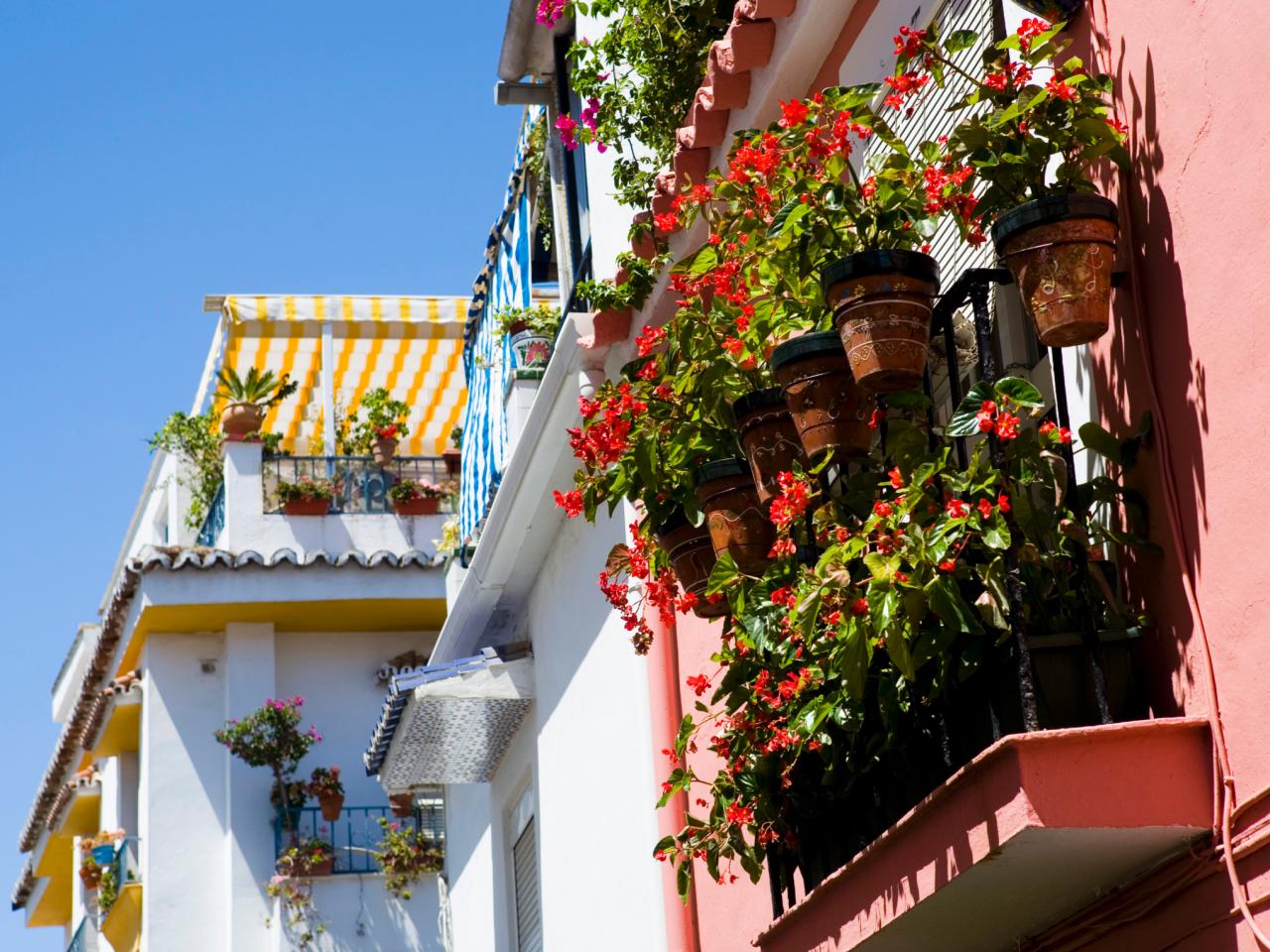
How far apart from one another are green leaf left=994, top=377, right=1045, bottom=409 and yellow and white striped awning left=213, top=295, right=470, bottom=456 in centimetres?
1988

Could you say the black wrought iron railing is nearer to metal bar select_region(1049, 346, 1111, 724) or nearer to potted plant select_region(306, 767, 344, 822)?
metal bar select_region(1049, 346, 1111, 724)

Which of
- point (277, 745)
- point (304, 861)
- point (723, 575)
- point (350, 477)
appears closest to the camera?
point (723, 575)

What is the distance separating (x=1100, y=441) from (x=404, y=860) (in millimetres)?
16201

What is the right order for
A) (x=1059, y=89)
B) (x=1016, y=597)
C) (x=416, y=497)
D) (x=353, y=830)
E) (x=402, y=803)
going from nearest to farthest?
(x=1016, y=597), (x=1059, y=89), (x=402, y=803), (x=353, y=830), (x=416, y=497)

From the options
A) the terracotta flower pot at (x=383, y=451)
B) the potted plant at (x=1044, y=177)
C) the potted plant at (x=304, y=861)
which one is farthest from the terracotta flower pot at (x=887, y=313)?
the terracotta flower pot at (x=383, y=451)

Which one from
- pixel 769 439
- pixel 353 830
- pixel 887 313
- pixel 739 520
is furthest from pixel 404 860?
pixel 887 313

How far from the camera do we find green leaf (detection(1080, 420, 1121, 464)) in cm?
523

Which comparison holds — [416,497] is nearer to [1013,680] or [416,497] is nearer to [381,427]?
[381,427]

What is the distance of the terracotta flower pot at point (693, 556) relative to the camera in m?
6.91

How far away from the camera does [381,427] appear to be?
74.3 ft

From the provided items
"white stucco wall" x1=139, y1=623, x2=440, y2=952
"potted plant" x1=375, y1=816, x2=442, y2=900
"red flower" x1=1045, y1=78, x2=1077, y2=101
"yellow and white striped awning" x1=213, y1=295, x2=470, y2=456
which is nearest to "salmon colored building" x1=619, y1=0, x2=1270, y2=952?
"red flower" x1=1045, y1=78, x2=1077, y2=101

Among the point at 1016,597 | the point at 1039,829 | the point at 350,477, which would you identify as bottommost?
the point at 1039,829

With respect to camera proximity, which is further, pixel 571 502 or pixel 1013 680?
pixel 571 502

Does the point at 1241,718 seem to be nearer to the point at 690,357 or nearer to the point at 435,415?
the point at 690,357
